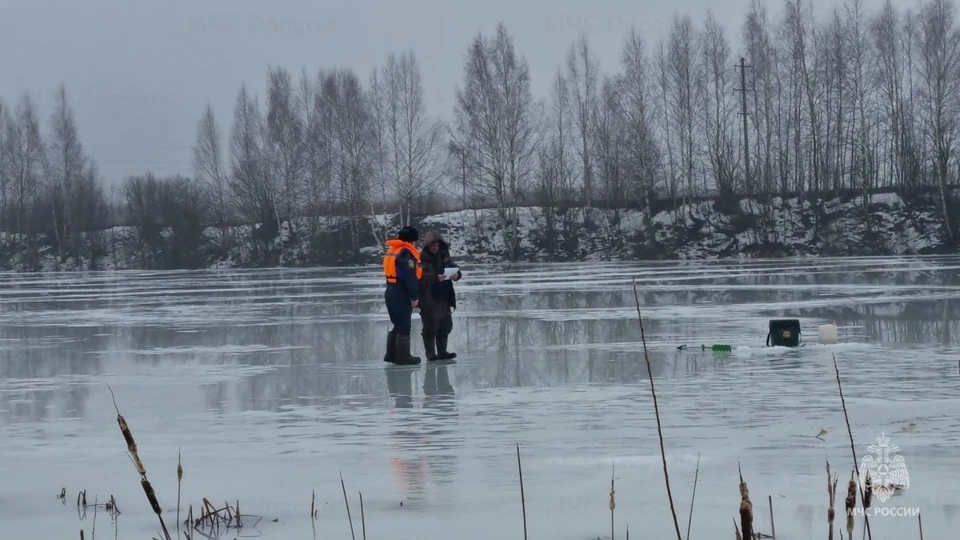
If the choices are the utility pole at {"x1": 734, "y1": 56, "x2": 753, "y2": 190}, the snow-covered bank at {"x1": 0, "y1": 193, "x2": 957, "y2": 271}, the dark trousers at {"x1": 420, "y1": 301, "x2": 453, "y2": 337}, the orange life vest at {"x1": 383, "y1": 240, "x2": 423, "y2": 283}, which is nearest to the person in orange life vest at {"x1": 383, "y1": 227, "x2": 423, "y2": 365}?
the orange life vest at {"x1": 383, "y1": 240, "x2": 423, "y2": 283}

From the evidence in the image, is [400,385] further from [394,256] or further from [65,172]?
[65,172]

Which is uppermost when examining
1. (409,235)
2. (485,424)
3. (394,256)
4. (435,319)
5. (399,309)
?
(409,235)

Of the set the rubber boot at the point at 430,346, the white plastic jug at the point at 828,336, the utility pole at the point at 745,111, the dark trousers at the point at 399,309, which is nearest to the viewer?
the dark trousers at the point at 399,309

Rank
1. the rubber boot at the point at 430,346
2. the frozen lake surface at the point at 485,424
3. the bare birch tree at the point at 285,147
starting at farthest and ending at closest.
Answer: the bare birch tree at the point at 285,147 → the rubber boot at the point at 430,346 → the frozen lake surface at the point at 485,424

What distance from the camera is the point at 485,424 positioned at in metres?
8.04

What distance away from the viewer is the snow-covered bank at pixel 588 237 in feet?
173

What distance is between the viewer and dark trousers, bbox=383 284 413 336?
12016 mm

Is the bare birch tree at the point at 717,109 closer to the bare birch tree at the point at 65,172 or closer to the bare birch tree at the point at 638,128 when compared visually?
the bare birch tree at the point at 638,128

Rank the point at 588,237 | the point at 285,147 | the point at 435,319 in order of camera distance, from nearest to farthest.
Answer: the point at 435,319
the point at 588,237
the point at 285,147

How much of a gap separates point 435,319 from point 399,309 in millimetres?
615

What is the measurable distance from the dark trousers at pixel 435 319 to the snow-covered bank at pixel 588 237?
41.5m

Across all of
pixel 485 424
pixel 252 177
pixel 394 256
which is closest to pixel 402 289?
pixel 394 256

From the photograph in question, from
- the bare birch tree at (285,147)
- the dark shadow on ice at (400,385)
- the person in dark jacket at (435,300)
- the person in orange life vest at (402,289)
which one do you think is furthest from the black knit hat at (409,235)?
the bare birch tree at (285,147)

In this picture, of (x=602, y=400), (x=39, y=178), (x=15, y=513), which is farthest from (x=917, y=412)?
(x=39, y=178)
